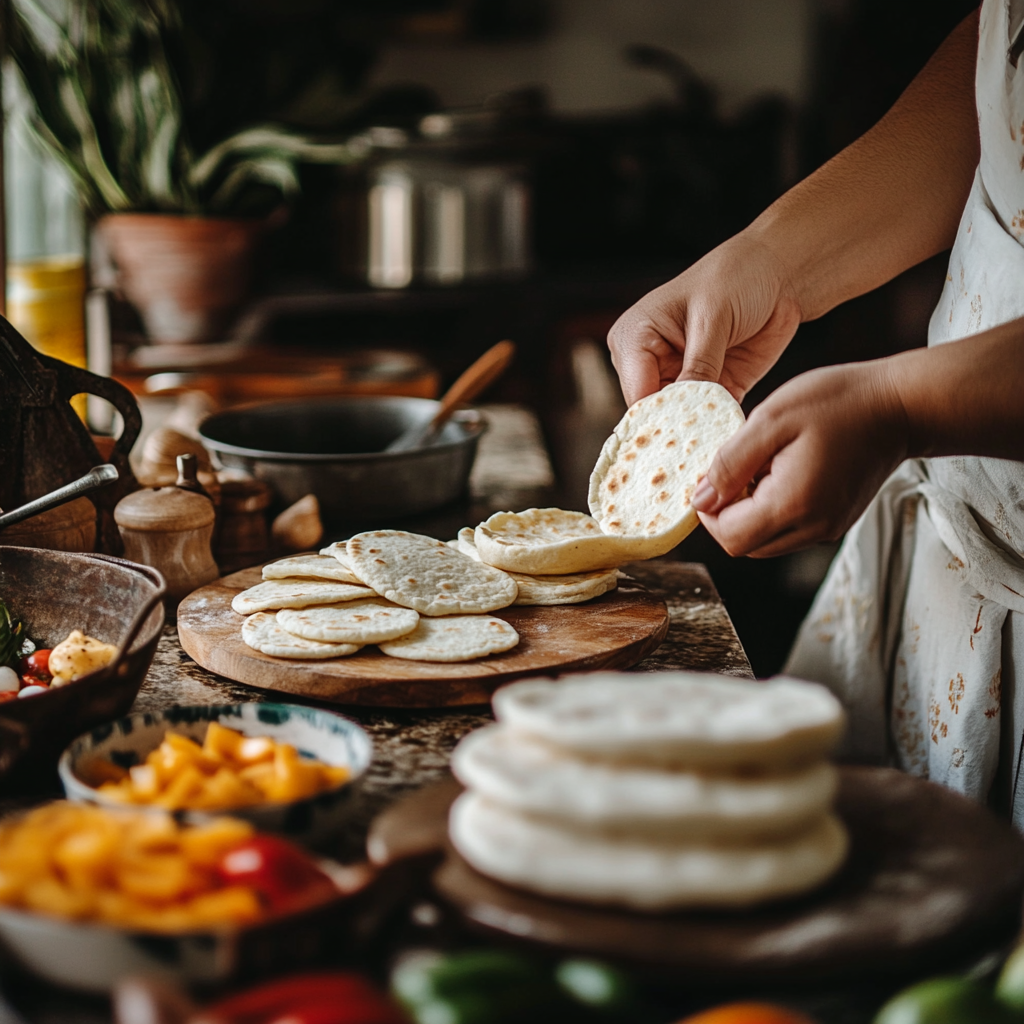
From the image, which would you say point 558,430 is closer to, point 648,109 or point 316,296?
point 316,296

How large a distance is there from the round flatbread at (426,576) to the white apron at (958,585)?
701mm

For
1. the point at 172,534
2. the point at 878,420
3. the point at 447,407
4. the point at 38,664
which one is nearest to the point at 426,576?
the point at 172,534

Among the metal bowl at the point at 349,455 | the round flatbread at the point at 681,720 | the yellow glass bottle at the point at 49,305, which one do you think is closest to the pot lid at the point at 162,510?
the metal bowl at the point at 349,455

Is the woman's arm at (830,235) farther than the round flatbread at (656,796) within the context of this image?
Yes

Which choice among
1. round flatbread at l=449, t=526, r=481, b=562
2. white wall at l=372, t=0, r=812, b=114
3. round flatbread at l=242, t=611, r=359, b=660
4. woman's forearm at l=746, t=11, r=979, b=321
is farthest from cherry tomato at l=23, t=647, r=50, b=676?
white wall at l=372, t=0, r=812, b=114

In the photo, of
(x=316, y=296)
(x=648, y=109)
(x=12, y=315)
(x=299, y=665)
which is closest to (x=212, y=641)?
(x=299, y=665)

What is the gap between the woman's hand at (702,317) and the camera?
1629mm

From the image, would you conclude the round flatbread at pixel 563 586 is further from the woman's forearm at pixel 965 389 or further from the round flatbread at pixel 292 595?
the woman's forearm at pixel 965 389

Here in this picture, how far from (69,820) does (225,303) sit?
3313 mm

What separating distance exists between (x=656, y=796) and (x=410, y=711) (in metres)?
0.58

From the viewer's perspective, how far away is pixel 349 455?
1966mm

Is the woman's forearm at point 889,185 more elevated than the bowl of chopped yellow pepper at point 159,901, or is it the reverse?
the woman's forearm at point 889,185

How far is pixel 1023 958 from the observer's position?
66 centimetres

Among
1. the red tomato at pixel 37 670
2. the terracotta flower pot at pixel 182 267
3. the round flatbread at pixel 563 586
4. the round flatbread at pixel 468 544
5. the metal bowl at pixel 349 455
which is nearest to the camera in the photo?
the red tomato at pixel 37 670
